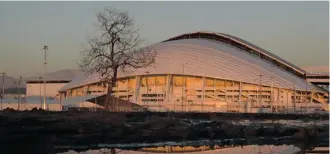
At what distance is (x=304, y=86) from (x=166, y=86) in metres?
24.0

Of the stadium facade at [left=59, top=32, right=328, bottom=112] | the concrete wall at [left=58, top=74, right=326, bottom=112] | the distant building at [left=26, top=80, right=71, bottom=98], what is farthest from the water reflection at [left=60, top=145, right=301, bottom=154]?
the distant building at [left=26, top=80, right=71, bottom=98]

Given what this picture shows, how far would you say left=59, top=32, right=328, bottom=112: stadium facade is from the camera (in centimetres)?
8950

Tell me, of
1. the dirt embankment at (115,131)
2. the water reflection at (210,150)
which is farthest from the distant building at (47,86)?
the water reflection at (210,150)

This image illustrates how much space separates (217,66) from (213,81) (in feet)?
9.53

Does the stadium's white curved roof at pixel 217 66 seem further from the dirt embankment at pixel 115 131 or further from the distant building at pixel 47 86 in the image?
the dirt embankment at pixel 115 131

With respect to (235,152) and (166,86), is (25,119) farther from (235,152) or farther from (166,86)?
(166,86)

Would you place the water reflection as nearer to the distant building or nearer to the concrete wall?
the concrete wall

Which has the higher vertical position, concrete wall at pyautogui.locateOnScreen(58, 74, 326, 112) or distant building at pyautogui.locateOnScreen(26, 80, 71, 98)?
distant building at pyautogui.locateOnScreen(26, 80, 71, 98)

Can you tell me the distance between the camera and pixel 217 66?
307 ft

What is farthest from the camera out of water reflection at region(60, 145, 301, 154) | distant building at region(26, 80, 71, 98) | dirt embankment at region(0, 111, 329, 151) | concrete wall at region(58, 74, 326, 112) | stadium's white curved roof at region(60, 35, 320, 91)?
distant building at region(26, 80, 71, 98)

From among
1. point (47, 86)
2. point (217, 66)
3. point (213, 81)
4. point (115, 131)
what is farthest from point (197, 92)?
point (47, 86)

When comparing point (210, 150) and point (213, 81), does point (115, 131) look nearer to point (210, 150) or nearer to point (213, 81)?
point (210, 150)

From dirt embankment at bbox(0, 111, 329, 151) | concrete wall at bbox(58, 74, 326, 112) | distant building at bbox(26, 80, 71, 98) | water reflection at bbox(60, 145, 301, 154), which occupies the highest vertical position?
distant building at bbox(26, 80, 71, 98)

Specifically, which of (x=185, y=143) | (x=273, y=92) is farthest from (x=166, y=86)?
(x=185, y=143)
